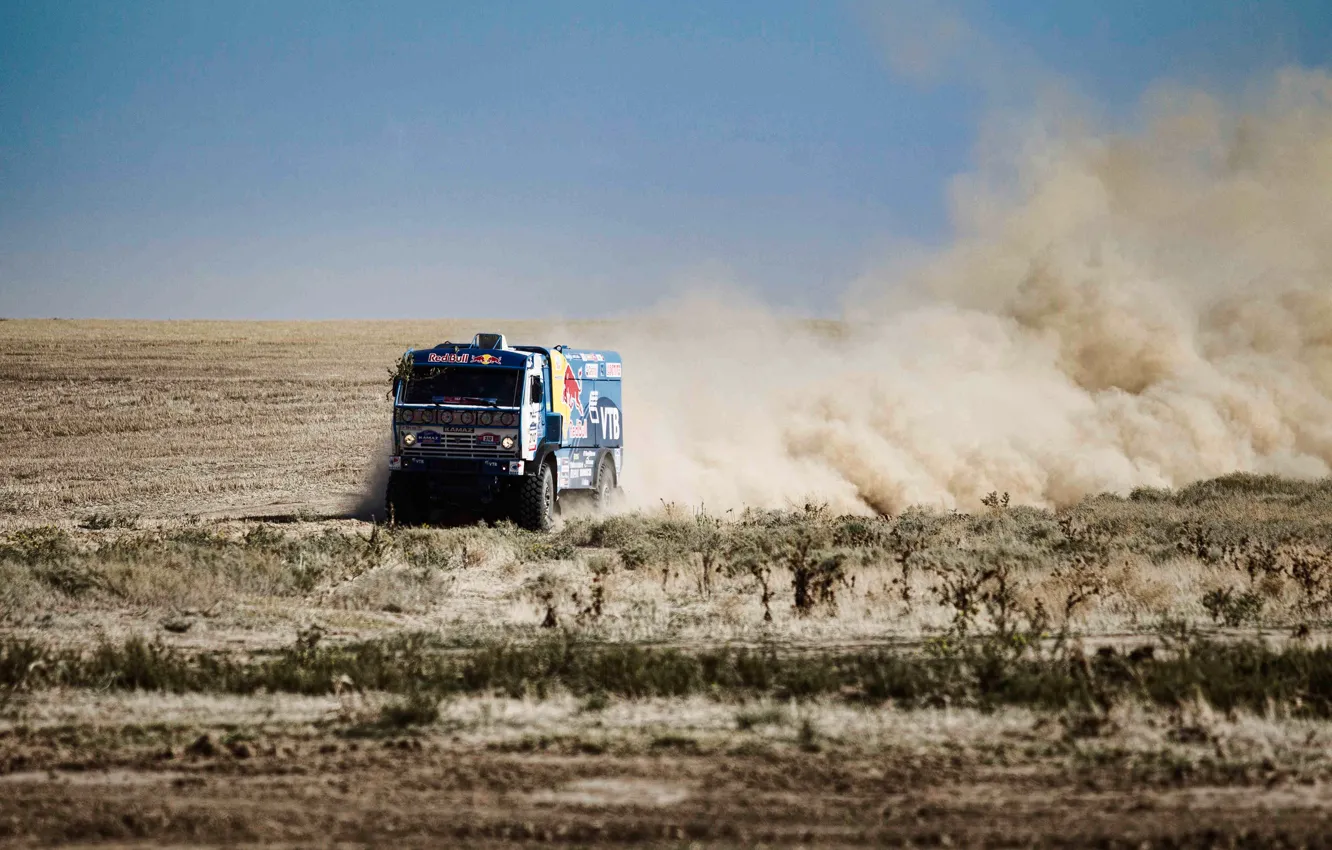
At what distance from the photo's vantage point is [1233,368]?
3741cm

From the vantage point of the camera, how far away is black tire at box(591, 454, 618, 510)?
25.4 meters

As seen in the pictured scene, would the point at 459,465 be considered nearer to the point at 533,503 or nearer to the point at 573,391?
the point at 533,503

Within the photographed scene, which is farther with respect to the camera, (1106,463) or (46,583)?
(1106,463)

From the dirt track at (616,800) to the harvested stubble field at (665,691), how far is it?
0.02 meters

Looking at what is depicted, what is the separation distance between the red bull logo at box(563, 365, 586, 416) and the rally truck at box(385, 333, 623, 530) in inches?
19.7

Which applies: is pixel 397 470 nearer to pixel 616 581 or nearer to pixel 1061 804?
pixel 616 581

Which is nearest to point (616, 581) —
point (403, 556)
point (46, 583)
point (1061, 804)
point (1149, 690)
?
point (403, 556)

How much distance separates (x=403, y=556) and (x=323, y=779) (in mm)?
10976

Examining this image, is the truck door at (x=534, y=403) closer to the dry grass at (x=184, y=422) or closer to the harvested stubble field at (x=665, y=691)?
the harvested stubble field at (x=665, y=691)

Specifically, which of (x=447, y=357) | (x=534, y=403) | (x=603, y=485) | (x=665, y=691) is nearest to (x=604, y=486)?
(x=603, y=485)

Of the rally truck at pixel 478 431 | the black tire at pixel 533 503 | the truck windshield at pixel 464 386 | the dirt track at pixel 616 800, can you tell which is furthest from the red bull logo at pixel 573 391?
the dirt track at pixel 616 800

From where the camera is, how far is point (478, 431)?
2166 centimetres

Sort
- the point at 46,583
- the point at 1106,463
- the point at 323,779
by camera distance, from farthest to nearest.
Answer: the point at 1106,463
the point at 46,583
the point at 323,779

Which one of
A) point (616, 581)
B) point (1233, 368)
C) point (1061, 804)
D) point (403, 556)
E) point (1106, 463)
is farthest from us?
point (1233, 368)
